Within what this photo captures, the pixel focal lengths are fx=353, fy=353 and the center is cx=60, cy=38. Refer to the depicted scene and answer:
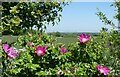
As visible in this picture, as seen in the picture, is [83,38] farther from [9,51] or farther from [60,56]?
[9,51]

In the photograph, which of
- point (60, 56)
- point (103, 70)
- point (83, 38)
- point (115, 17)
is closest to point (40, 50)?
point (60, 56)

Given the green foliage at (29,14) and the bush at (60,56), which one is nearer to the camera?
the bush at (60,56)

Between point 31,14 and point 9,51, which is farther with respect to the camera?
point 31,14

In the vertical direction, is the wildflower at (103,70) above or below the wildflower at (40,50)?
below

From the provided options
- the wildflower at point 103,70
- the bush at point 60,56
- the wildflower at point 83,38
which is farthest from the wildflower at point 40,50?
the wildflower at point 103,70

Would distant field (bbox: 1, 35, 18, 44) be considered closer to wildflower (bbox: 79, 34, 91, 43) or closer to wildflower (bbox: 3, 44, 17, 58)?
wildflower (bbox: 3, 44, 17, 58)

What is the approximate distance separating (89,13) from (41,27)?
0.61m

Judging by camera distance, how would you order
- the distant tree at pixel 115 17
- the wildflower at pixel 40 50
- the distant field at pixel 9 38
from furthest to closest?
the distant field at pixel 9 38
the distant tree at pixel 115 17
the wildflower at pixel 40 50

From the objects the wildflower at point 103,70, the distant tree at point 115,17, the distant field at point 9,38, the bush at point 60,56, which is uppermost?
the distant tree at point 115,17

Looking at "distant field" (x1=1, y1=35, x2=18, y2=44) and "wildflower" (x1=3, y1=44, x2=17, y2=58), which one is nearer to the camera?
"wildflower" (x1=3, y1=44, x2=17, y2=58)

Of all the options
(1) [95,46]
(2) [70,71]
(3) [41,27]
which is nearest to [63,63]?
(2) [70,71]

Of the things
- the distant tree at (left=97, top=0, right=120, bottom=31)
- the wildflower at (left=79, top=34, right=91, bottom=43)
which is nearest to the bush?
Answer: the wildflower at (left=79, top=34, right=91, bottom=43)

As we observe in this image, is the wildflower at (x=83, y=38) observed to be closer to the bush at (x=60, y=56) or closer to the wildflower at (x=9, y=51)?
the bush at (x=60, y=56)

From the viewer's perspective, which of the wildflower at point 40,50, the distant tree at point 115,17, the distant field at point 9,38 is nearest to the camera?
the wildflower at point 40,50
